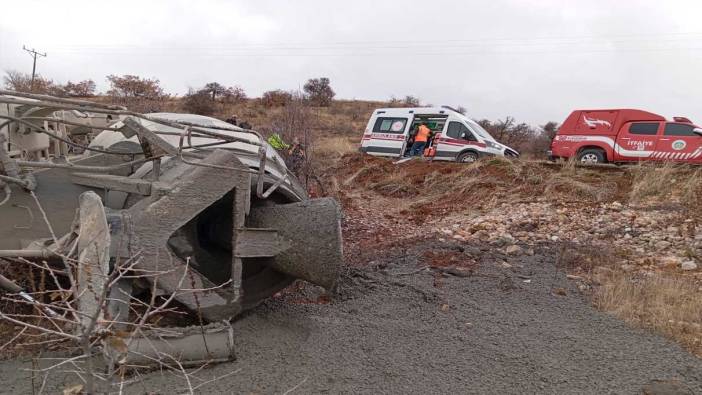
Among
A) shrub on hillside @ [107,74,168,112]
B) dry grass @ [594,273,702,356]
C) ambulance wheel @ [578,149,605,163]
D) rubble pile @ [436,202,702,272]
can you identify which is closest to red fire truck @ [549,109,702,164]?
ambulance wheel @ [578,149,605,163]

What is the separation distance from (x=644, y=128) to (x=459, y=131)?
15.4 ft

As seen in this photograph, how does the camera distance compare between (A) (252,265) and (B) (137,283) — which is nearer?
(B) (137,283)

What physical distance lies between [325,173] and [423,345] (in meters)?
10.5

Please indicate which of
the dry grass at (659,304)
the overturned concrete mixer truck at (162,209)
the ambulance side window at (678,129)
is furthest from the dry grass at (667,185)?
the overturned concrete mixer truck at (162,209)

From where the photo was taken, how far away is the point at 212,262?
4344mm

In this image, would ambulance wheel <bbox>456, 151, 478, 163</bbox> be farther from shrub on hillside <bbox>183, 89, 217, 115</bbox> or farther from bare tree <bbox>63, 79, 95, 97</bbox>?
bare tree <bbox>63, 79, 95, 97</bbox>

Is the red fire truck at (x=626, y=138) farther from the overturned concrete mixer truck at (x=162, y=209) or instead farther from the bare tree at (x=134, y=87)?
the bare tree at (x=134, y=87)

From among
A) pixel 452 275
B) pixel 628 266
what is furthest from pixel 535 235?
pixel 452 275

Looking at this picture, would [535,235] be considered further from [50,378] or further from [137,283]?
[50,378]

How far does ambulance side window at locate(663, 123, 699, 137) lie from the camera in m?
11.7

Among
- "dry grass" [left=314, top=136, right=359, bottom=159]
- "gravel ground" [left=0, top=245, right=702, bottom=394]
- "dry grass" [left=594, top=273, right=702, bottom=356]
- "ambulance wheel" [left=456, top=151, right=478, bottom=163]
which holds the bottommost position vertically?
"gravel ground" [left=0, top=245, right=702, bottom=394]

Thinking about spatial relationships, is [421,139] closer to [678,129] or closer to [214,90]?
[678,129]

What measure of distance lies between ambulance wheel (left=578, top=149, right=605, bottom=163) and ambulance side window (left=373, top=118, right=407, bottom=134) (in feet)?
17.8

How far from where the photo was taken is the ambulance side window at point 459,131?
14578 mm
